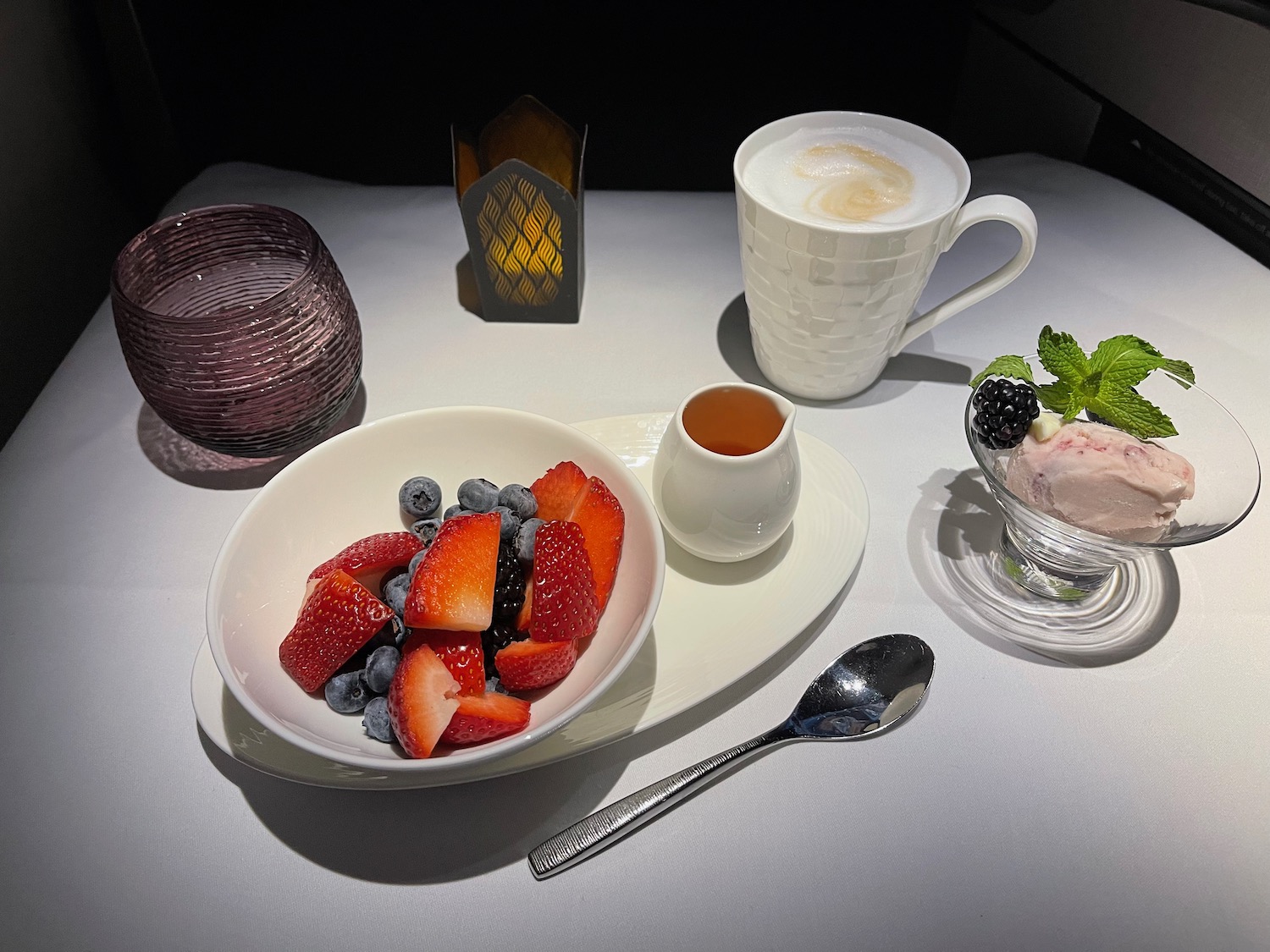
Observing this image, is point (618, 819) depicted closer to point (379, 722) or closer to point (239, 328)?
point (379, 722)

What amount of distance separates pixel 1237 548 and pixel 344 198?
145 centimetres

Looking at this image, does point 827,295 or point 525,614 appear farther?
point 827,295

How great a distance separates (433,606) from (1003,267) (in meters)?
0.82

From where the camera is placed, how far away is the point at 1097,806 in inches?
30.8

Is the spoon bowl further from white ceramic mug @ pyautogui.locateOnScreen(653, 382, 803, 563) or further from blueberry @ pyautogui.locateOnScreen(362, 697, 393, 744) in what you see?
blueberry @ pyautogui.locateOnScreen(362, 697, 393, 744)

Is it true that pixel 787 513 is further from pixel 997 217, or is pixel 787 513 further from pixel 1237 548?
pixel 1237 548

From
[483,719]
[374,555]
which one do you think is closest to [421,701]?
[483,719]

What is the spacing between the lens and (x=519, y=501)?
0.85 meters

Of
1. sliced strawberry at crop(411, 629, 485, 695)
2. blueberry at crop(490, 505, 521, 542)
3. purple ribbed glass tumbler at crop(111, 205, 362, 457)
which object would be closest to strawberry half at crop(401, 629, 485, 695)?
sliced strawberry at crop(411, 629, 485, 695)

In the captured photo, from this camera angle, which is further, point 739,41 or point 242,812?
point 739,41

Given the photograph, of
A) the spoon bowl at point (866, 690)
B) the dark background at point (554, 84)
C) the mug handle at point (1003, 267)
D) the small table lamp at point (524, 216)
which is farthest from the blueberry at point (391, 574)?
the dark background at point (554, 84)

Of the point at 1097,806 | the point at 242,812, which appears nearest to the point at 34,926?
the point at 242,812

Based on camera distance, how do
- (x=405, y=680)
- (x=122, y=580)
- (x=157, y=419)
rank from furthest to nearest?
→ (x=157, y=419) < (x=122, y=580) < (x=405, y=680)

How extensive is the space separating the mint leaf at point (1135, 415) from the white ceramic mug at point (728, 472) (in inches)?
13.3
